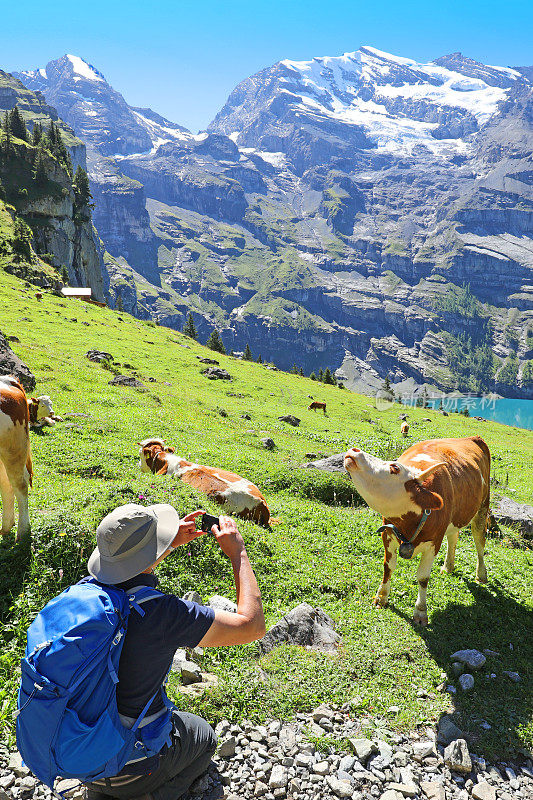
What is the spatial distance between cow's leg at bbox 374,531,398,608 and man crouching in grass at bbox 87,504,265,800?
554cm

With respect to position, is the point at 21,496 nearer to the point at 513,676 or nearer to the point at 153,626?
the point at 153,626

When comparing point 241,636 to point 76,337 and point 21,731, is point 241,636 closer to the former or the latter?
point 21,731

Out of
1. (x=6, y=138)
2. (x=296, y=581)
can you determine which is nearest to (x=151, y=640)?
(x=296, y=581)

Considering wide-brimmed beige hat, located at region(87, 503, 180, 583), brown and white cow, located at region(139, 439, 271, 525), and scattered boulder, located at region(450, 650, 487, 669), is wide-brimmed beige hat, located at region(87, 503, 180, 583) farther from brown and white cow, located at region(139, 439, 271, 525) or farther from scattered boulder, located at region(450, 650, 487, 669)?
brown and white cow, located at region(139, 439, 271, 525)

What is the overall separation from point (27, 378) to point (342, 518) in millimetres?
14792

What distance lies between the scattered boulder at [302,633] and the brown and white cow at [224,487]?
4174 millimetres

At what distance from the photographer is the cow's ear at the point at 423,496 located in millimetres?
8320

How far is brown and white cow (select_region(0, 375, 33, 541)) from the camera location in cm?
796

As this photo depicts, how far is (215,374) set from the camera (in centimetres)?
4247

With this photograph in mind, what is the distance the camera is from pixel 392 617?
8898 millimetres

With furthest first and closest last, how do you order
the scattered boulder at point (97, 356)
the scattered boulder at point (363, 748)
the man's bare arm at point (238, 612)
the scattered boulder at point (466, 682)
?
the scattered boulder at point (97, 356) < the scattered boulder at point (466, 682) < the scattered boulder at point (363, 748) < the man's bare arm at point (238, 612)

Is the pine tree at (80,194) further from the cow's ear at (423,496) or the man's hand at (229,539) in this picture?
the man's hand at (229,539)

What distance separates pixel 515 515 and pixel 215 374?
3052 centimetres

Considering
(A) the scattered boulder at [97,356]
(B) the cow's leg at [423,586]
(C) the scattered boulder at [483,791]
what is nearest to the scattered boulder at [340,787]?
(C) the scattered boulder at [483,791]
